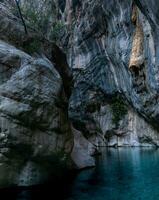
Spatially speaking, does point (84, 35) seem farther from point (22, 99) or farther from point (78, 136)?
point (22, 99)

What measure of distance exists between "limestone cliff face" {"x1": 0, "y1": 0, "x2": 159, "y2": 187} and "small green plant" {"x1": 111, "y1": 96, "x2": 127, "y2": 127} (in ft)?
0.47

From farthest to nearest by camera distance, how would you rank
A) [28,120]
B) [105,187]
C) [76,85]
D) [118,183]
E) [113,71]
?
1. [76,85]
2. [113,71]
3. [118,183]
4. [28,120]
5. [105,187]

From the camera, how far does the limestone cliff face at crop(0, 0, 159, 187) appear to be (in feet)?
65.2

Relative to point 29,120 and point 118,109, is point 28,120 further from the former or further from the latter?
point 118,109

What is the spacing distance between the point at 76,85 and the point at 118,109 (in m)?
7.81

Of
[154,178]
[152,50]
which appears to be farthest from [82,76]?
[154,178]

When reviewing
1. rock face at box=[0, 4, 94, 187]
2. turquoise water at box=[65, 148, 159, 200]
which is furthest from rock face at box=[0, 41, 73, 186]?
turquoise water at box=[65, 148, 159, 200]

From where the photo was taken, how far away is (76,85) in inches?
2185

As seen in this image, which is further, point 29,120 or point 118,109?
point 118,109

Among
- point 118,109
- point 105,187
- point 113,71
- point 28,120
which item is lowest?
point 105,187

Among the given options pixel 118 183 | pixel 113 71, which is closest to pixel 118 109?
pixel 113 71

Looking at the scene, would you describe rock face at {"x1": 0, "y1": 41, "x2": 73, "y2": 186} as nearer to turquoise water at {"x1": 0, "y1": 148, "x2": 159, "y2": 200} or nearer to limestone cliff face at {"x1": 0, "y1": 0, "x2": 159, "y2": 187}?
limestone cliff face at {"x1": 0, "y1": 0, "x2": 159, "y2": 187}

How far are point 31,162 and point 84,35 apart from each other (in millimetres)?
33385

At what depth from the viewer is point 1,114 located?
18.9m
